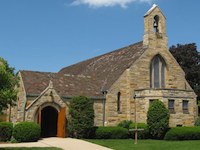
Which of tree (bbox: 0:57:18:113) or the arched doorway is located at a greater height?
tree (bbox: 0:57:18:113)

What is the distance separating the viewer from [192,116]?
113 feet

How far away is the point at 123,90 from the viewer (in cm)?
3453

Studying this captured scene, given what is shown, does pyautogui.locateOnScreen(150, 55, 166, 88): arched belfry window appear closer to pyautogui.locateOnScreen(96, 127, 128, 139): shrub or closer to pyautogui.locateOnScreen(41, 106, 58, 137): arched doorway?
pyautogui.locateOnScreen(96, 127, 128, 139): shrub

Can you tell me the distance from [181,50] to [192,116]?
22.1m

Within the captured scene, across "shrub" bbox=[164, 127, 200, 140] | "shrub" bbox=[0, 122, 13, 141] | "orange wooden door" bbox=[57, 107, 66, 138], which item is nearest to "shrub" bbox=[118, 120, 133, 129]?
"shrub" bbox=[164, 127, 200, 140]

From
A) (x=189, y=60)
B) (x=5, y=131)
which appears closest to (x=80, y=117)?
(x=5, y=131)

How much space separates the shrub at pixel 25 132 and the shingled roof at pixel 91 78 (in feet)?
12.3

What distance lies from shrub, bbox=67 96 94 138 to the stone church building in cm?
73

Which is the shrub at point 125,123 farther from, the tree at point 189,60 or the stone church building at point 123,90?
the tree at point 189,60

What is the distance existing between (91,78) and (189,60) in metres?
22.0

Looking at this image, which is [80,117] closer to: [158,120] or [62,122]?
[62,122]

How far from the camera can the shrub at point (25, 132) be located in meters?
26.7

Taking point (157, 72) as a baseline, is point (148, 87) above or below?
below

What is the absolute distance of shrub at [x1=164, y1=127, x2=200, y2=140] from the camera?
95.9ft
